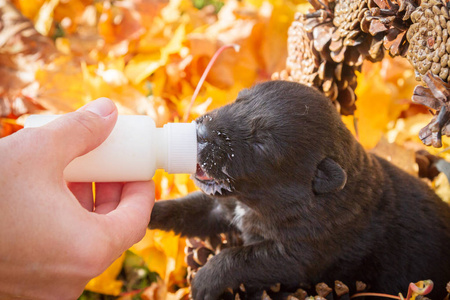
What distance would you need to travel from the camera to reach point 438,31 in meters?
1.20

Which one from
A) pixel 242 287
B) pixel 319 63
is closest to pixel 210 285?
pixel 242 287

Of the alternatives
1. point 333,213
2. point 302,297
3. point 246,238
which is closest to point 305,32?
point 333,213

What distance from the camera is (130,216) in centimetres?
135

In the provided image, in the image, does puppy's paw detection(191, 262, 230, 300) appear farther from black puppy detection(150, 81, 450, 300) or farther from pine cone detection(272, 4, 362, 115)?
pine cone detection(272, 4, 362, 115)

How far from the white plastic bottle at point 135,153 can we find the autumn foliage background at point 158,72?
70cm

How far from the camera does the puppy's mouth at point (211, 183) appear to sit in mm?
1484

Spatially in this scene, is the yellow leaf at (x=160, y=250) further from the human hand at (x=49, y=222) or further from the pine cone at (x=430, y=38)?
the pine cone at (x=430, y=38)

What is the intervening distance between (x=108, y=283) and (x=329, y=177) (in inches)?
44.7

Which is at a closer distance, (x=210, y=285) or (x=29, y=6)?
(x=210, y=285)

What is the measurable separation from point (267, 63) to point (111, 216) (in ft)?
5.28

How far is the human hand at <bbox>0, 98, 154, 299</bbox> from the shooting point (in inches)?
42.9

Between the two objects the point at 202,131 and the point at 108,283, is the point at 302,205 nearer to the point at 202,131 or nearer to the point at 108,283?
the point at 202,131

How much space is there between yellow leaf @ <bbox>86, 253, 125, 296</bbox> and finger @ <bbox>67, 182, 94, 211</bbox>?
0.52m

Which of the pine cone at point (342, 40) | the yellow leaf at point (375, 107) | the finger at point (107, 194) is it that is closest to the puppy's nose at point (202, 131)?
the finger at point (107, 194)
